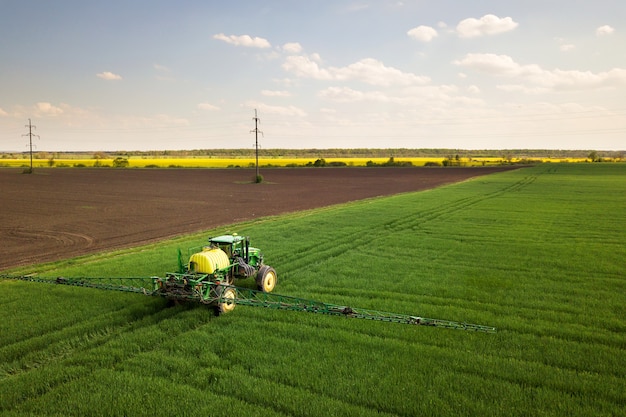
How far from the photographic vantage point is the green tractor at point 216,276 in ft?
39.2

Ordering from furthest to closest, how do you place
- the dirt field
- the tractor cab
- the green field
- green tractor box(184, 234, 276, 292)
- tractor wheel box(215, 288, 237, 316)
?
the dirt field, the tractor cab, green tractor box(184, 234, 276, 292), tractor wheel box(215, 288, 237, 316), the green field

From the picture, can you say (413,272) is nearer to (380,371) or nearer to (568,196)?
(380,371)

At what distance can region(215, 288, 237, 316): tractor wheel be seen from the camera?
11.9 meters

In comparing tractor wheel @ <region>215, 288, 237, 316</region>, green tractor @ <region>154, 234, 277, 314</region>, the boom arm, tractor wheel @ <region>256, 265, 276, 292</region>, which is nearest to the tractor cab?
green tractor @ <region>154, 234, 277, 314</region>

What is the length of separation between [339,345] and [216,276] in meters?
4.46

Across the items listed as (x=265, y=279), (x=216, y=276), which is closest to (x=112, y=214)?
(x=265, y=279)

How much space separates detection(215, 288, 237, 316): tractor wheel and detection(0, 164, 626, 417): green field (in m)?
0.36

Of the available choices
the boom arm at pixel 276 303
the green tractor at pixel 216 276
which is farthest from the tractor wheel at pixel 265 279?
the boom arm at pixel 276 303

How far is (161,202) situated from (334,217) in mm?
20417

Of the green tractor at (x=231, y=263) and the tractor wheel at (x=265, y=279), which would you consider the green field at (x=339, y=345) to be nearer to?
the tractor wheel at (x=265, y=279)

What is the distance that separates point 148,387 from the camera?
846 cm

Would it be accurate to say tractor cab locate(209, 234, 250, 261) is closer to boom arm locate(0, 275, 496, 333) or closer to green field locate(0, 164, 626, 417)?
boom arm locate(0, 275, 496, 333)

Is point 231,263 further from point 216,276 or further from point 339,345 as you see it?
point 339,345

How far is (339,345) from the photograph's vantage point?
10258mm
